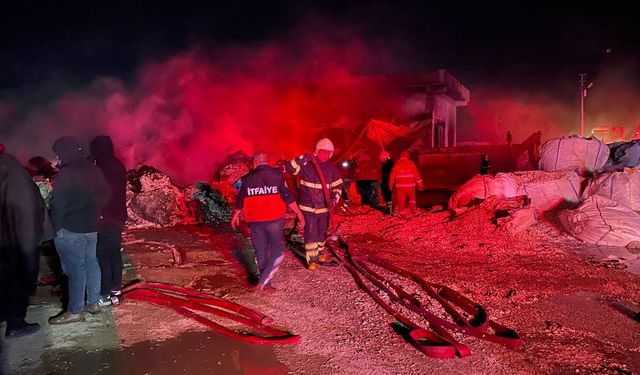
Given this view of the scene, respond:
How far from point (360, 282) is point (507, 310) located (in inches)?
62.5

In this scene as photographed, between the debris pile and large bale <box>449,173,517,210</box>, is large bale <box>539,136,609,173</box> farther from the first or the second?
large bale <box>449,173,517,210</box>

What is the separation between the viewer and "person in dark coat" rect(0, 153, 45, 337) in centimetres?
369

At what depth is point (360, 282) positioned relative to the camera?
531cm

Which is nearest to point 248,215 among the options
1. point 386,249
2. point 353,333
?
point 353,333

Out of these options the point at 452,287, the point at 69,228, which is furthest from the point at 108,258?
the point at 452,287

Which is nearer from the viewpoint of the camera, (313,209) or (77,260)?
(77,260)

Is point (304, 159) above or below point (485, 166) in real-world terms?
above

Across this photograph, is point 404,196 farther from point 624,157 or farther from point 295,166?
point 295,166

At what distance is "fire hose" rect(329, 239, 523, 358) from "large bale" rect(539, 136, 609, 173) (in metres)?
6.62

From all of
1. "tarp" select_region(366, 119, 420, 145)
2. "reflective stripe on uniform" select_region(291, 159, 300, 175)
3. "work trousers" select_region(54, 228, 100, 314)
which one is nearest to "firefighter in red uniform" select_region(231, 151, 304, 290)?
"reflective stripe on uniform" select_region(291, 159, 300, 175)

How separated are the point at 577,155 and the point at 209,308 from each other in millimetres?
9342

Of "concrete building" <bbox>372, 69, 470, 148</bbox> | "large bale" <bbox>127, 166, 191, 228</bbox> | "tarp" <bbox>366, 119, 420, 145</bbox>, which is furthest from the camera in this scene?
"concrete building" <bbox>372, 69, 470, 148</bbox>

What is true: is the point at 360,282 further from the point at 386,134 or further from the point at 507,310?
the point at 386,134

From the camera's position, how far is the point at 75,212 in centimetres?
401
